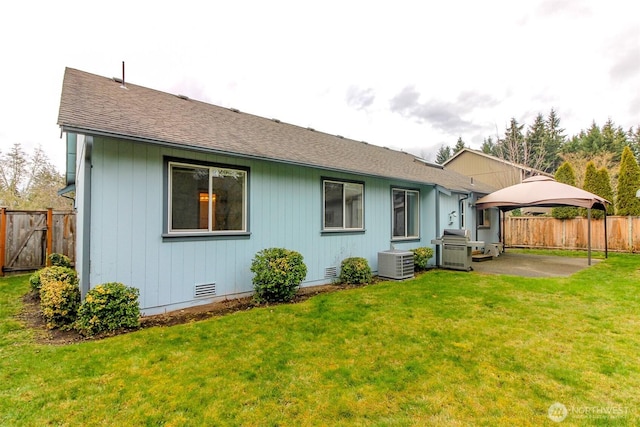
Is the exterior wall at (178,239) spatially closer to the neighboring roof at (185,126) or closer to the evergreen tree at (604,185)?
the neighboring roof at (185,126)

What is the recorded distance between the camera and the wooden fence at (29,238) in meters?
7.76

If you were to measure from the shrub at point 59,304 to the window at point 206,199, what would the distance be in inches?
64.0

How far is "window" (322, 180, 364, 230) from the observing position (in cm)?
711

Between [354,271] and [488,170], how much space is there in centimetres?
2064

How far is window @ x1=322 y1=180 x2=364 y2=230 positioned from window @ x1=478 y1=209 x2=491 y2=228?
7613 mm

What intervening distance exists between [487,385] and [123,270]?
16.0 ft

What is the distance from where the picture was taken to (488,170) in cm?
2277

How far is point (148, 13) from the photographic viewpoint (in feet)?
23.0

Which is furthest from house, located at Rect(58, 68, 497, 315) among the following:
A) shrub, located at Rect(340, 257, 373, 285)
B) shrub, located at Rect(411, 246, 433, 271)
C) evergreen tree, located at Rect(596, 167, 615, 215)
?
evergreen tree, located at Rect(596, 167, 615, 215)

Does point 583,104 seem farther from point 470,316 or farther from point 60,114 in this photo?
point 60,114

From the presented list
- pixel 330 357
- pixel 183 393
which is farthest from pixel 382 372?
pixel 183 393

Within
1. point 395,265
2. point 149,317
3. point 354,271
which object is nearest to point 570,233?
point 395,265

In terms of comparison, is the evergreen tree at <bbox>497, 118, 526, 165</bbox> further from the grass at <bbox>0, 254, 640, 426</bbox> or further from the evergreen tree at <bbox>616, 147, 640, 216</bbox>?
the grass at <bbox>0, 254, 640, 426</bbox>

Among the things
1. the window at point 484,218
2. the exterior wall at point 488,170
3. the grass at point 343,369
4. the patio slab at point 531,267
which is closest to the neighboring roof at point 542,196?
the window at point 484,218
